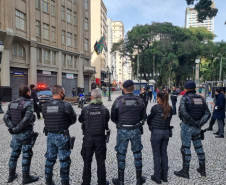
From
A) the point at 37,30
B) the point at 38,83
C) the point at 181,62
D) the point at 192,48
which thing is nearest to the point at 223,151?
the point at 38,83

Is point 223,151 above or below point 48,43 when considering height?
below

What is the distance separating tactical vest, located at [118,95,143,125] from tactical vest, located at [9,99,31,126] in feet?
5.90

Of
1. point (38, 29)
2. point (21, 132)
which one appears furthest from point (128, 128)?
point (38, 29)

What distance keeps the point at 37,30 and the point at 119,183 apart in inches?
1068

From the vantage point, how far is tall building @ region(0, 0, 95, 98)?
846 inches

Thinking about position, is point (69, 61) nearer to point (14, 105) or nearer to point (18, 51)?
point (18, 51)

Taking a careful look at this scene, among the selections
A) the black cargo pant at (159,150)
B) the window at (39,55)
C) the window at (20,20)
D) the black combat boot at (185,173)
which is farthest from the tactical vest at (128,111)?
the window at (39,55)

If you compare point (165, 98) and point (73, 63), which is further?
point (73, 63)

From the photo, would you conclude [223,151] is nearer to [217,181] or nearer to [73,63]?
[217,181]

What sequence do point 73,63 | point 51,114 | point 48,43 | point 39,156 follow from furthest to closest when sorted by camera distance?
point 73,63
point 48,43
point 39,156
point 51,114

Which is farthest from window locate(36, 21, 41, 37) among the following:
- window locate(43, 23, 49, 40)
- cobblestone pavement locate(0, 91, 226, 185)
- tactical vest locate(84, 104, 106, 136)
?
tactical vest locate(84, 104, 106, 136)

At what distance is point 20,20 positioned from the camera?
23156 mm

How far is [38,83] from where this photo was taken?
2650 cm

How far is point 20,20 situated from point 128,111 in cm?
2469
